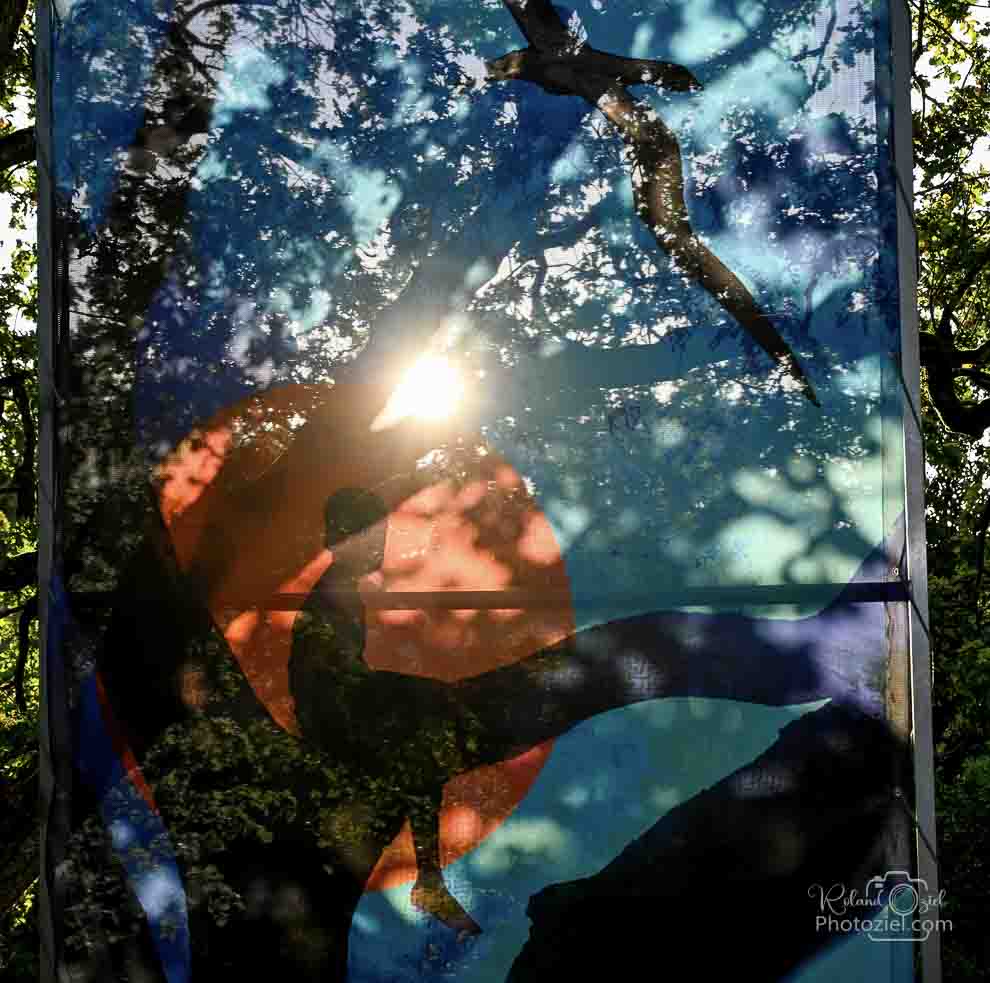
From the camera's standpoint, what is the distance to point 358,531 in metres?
2.63

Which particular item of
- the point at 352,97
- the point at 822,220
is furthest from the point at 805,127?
the point at 352,97

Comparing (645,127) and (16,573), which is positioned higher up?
(645,127)

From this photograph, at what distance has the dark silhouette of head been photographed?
8.62 feet

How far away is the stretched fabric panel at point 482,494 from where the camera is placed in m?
2.50

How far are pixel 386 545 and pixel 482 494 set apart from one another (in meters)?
0.28

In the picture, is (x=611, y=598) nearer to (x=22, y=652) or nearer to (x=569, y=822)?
(x=569, y=822)

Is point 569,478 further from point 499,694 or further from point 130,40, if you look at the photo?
point 130,40

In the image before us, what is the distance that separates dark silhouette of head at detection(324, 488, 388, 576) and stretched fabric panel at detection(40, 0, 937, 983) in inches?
0.6

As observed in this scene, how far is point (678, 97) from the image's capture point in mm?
2617

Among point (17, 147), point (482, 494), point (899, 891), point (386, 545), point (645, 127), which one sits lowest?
point (899, 891)

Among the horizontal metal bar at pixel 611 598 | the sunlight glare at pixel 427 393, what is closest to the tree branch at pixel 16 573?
the horizontal metal bar at pixel 611 598

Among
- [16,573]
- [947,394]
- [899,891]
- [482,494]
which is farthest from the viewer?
[947,394]

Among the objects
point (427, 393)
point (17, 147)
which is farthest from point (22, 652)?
point (427, 393)

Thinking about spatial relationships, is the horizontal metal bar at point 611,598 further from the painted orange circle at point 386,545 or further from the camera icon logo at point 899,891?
the camera icon logo at point 899,891
